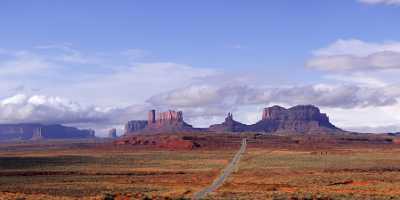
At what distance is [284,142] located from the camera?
19038 cm

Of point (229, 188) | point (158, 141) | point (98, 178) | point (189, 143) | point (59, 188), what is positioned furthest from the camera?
point (158, 141)

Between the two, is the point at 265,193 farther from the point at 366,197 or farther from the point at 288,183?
the point at 288,183

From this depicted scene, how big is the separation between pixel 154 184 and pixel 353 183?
1659 cm

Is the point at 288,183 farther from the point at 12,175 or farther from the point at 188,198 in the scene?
the point at 12,175

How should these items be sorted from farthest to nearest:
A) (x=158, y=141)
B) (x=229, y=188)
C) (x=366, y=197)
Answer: (x=158, y=141) → (x=229, y=188) → (x=366, y=197)

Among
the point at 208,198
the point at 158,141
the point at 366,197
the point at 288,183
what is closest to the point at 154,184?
the point at 288,183

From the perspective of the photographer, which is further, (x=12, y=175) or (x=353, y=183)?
(x=12, y=175)

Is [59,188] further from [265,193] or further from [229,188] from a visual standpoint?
[265,193]

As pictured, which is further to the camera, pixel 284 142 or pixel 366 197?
pixel 284 142

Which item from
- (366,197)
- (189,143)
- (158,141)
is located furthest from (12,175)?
(158,141)

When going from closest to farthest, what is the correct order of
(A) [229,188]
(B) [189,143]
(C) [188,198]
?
(C) [188,198] < (A) [229,188] < (B) [189,143]

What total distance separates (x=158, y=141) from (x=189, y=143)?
22891 millimetres

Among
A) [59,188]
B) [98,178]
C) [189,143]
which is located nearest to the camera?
[59,188]

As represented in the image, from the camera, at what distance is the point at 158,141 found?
18762cm
